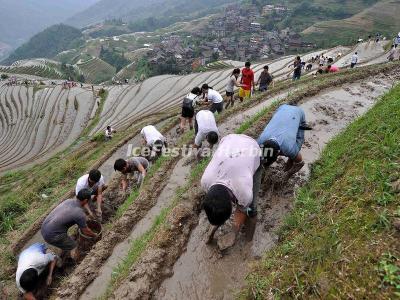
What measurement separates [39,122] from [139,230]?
28.6 meters

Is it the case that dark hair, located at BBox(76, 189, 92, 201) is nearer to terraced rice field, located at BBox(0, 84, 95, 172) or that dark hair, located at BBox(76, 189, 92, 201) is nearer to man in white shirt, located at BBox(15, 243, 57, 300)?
Result: man in white shirt, located at BBox(15, 243, 57, 300)

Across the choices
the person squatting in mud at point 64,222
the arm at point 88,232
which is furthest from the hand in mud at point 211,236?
the arm at point 88,232

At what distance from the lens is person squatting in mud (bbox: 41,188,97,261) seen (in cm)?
519

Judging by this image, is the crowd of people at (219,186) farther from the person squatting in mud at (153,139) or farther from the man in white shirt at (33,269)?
the person squatting in mud at (153,139)

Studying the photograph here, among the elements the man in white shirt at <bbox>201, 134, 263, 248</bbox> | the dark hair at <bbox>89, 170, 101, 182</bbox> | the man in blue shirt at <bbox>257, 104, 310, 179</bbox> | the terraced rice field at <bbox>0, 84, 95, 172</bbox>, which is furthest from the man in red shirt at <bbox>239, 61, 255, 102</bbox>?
the terraced rice field at <bbox>0, 84, 95, 172</bbox>

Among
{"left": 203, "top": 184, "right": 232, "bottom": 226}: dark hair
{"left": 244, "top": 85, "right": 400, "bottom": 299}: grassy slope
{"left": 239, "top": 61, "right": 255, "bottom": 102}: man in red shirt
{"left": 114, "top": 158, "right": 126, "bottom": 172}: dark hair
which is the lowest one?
{"left": 239, "top": 61, "right": 255, "bottom": 102}: man in red shirt

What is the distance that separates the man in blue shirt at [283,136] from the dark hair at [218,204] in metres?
1.18

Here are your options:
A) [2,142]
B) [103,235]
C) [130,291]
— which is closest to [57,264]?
[103,235]

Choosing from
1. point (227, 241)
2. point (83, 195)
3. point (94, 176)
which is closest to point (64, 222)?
point (83, 195)

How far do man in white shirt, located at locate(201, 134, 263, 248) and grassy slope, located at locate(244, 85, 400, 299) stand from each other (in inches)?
28.9

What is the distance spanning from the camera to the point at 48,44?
558 ft

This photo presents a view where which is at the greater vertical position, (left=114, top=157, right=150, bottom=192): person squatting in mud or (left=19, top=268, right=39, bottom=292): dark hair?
(left=19, top=268, right=39, bottom=292): dark hair

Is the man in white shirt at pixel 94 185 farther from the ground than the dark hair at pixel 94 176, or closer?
closer

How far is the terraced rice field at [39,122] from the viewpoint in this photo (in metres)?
24.3
